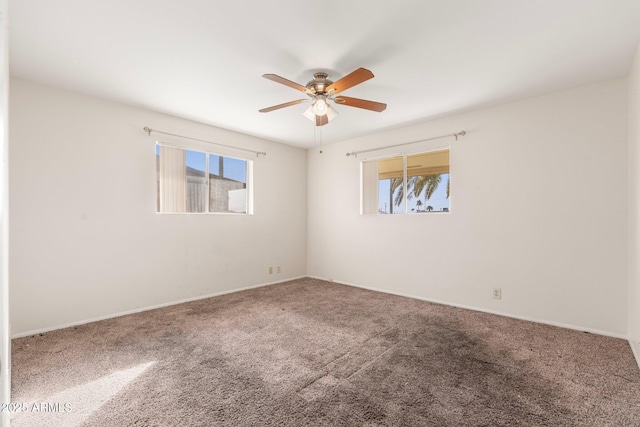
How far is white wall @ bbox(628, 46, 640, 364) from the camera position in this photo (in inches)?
95.1

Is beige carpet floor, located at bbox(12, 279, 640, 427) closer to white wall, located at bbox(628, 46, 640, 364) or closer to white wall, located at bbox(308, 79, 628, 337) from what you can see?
white wall, located at bbox(628, 46, 640, 364)

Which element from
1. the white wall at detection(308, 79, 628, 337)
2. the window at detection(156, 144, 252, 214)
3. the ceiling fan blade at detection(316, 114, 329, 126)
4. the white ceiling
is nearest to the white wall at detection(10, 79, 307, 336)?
the window at detection(156, 144, 252, 214)

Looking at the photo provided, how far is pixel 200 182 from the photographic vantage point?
4316 millimetres

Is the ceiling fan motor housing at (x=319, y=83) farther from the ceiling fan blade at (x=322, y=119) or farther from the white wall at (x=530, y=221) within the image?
the white wall at (x=530, y=221)

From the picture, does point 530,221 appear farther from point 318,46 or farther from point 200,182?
point 200,182

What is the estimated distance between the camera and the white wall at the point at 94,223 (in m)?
2.89

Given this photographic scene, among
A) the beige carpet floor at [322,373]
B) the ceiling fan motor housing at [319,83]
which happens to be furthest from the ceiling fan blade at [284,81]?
the beige carpet floor at [322,373]

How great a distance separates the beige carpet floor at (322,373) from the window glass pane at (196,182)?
5.03 feet

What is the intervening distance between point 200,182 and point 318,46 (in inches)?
108

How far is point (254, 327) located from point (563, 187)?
352 centimetres

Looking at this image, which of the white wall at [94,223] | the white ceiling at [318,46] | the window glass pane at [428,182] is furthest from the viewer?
the window glass pane at [428,182]

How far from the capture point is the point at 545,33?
2.18 meters

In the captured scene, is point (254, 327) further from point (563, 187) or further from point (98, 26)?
point (563, 187)

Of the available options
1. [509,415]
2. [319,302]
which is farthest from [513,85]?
[319,302]
